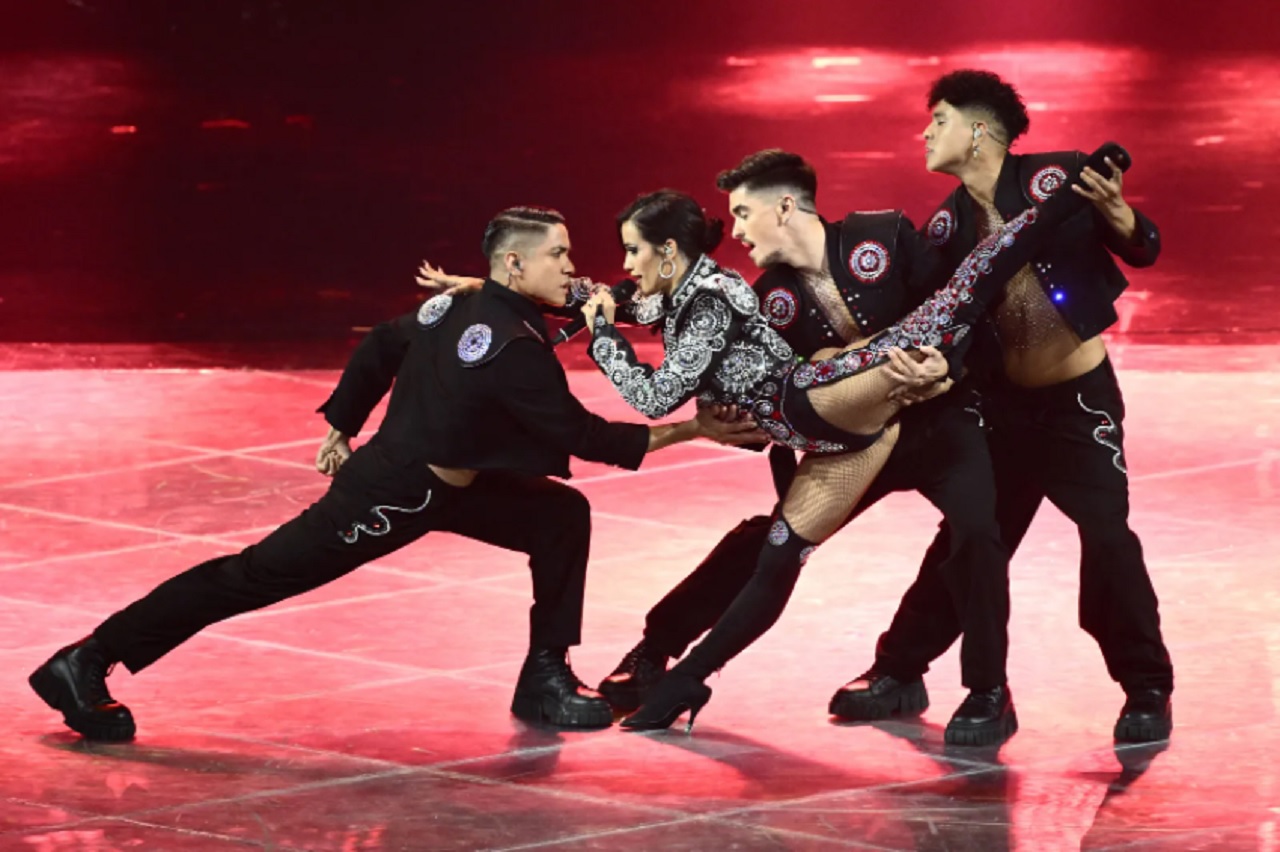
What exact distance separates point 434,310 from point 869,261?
93 cm

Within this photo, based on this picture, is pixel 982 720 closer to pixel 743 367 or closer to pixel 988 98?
pixel 743 367

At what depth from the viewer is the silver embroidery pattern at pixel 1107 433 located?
492 centimetres

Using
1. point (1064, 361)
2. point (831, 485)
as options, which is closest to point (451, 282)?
point (831, 485)

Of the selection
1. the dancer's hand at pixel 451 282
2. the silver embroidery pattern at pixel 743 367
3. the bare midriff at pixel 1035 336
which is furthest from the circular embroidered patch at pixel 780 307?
the dancer's hand at pixel 451 282

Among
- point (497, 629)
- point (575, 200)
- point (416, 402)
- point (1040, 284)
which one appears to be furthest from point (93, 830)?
point (575, 200)

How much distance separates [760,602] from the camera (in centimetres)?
489

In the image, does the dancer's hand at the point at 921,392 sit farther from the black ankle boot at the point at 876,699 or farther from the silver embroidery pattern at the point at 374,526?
the silver embroidery pattern at the point at 374,526

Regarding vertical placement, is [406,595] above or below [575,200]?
below

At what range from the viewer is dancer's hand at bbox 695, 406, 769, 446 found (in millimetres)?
4891

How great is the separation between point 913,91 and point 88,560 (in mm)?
4976

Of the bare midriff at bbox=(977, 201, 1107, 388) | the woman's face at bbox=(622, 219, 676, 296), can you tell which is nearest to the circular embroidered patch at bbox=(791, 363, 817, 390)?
the woman's face at bbox=(622, 219, 676, 296)

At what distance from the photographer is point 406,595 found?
612 cm

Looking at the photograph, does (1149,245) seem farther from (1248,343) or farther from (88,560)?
(1248,343)

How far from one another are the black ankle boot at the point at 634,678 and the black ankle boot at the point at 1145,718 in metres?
1.00
